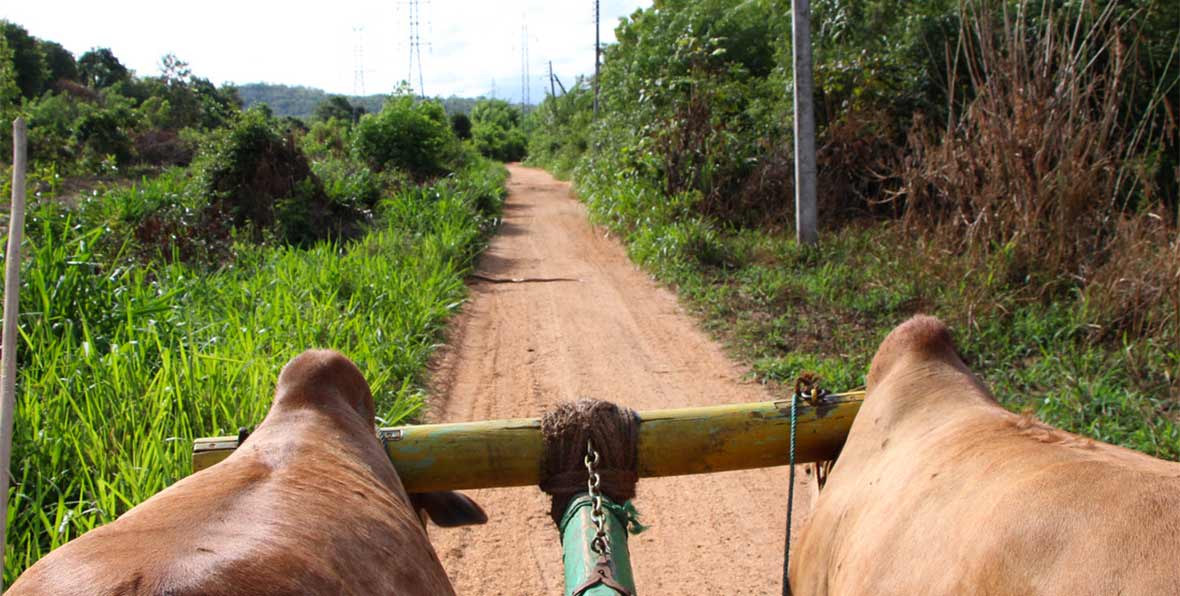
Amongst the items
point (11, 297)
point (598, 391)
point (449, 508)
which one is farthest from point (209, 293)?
point (11, 297)

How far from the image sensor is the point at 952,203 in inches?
286

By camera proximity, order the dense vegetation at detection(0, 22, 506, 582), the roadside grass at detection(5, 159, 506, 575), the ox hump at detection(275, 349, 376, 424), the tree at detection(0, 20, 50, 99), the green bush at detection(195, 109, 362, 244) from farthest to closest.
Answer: the tree at detection(0, 20, 50, 99), the green bush at detection(195, 109, 362, 244), the dense vegetation at detection(0, 22, 506, 582), the roadside grass at detection(5, 159, 506, 575), the ox hump at detection(275, 349, 376, 424)

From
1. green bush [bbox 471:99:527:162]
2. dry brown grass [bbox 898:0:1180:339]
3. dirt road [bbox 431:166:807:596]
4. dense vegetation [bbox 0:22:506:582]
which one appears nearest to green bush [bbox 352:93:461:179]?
dense vegetation [bbox 0:22:506:582]

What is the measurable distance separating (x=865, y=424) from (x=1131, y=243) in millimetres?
4422

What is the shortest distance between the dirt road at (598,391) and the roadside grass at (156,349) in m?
0.45

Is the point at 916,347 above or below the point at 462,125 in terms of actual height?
below

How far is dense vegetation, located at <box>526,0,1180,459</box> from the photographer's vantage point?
217 inches

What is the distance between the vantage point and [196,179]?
11141 mm

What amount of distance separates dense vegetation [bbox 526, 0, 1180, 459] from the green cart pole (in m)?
3.24

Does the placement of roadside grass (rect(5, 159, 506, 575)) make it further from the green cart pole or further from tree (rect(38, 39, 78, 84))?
tree (rect(38, 39, 78, 84))

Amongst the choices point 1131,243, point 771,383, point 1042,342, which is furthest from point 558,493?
point 1131,243

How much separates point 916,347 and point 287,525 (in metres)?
1.45

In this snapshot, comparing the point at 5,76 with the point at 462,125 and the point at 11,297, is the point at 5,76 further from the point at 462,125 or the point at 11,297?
the point at 462,125

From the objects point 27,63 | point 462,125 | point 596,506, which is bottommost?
point 596,506
